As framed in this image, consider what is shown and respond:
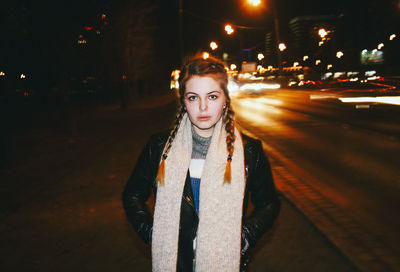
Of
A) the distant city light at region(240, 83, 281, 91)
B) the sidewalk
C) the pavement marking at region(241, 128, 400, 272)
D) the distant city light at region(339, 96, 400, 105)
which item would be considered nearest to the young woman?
the sidewalk

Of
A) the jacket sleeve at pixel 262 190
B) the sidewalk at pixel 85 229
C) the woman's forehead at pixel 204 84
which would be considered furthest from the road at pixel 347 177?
the woman's forehead at pixel 204 84

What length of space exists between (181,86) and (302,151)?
6946 mm

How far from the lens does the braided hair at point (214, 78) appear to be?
2037 mm

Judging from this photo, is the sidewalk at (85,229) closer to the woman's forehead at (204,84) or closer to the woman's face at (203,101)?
the woman's face at (203,101)

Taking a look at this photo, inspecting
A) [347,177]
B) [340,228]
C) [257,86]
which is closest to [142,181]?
[340,228]

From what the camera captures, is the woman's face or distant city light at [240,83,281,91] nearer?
the woman's face

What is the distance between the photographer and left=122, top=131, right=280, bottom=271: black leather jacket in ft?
6.53

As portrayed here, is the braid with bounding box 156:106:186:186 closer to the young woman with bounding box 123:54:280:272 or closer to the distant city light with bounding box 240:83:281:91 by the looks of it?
the young woman with bounding box 123:54:280:272

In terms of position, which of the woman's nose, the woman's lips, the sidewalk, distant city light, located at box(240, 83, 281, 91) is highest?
the woman's nose

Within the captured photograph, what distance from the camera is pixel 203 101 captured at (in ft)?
6.80

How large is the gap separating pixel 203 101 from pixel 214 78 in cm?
16

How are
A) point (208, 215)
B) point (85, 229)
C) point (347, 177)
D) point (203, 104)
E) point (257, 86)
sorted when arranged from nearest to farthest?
point (208, 215) → point (203, 104) → point (85, 229) → point (347, 177) → point (257, 86)

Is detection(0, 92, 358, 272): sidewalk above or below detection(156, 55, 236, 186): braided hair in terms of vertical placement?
below

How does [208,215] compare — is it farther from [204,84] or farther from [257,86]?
[257,86]
